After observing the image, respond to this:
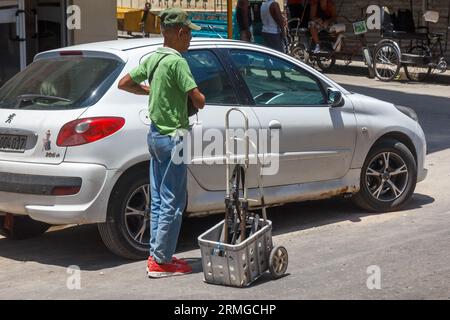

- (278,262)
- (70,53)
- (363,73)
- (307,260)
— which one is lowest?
(363,73)

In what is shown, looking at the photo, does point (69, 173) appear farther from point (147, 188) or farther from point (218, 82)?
point (218, 82)

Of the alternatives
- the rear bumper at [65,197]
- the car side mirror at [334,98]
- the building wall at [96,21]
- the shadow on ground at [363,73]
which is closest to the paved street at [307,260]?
the rear bumper at [65,197]

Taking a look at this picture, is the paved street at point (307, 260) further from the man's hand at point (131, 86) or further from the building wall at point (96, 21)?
the building wall at point (96, 21)

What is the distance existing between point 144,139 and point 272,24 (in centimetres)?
933

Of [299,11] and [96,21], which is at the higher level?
[96,21]

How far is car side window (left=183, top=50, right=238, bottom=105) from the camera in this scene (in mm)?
7676

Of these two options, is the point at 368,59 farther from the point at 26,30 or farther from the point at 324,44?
the point at 26,30

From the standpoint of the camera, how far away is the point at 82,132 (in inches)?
273

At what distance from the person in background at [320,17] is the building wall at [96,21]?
839 cm

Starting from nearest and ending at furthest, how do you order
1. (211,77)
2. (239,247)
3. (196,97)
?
(239,247), (196,97), (211,77)

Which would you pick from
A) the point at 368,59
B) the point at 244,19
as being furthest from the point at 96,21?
the point at 368,59

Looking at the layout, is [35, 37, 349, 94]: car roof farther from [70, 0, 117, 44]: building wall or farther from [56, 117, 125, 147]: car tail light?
[70, 0, 117, 44]: building wall

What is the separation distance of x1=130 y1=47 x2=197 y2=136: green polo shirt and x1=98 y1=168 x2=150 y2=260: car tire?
2.14 feet

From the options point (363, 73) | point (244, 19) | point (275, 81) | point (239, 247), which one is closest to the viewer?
point (239, 247)
